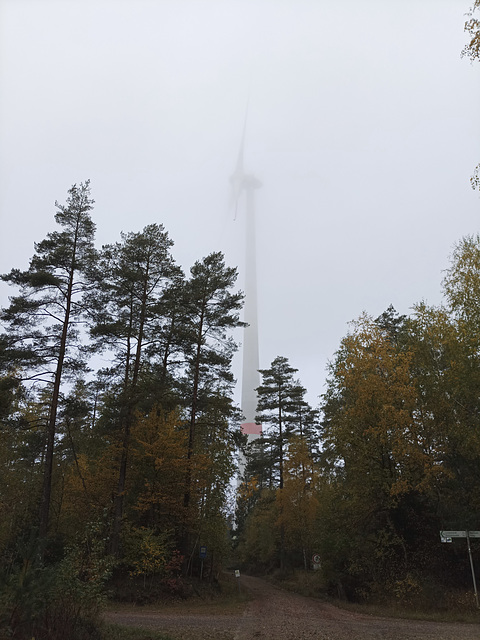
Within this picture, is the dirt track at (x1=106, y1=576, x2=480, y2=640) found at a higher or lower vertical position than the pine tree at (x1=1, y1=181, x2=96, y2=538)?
lower

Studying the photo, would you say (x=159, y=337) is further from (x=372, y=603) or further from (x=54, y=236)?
(x=372, y=603)

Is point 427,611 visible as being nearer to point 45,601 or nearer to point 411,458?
point 411,458

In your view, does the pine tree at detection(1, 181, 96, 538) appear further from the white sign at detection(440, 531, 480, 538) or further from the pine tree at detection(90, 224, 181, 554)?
the white sign at detection(440, 531, 480, 538)

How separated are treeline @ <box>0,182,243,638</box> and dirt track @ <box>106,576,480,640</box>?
12.5 feet

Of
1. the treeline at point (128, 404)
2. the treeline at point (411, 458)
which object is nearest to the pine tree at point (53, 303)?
the treeline at point (128, 404)

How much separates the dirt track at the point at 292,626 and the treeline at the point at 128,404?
12.5ft

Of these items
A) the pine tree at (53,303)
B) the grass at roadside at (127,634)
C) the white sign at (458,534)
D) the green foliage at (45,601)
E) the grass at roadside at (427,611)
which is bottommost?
the grass at roadside at (427,611)

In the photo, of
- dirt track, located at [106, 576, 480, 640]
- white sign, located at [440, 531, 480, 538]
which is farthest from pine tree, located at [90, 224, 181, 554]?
white sign, located at [440, 531, 480, 538]

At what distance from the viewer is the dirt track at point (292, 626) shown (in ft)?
37.7

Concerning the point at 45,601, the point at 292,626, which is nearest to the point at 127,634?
the point at 45,601

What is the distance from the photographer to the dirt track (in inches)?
452

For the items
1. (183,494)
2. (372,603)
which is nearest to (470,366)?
(372,603)

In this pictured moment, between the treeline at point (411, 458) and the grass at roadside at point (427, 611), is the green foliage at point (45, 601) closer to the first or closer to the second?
the grass at roadside at point (427, 611)

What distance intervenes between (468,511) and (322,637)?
31.7 feet
